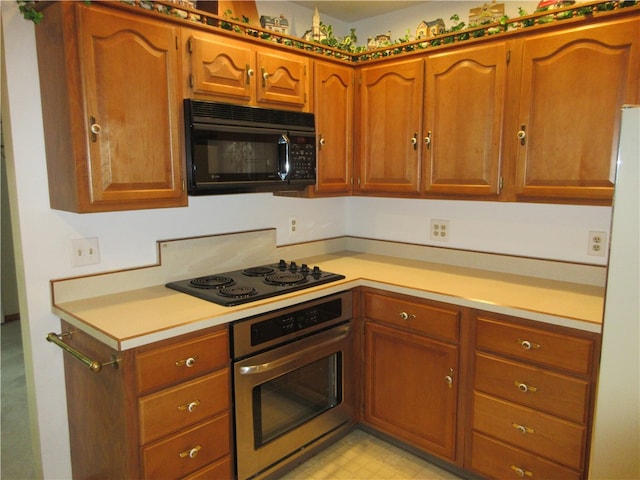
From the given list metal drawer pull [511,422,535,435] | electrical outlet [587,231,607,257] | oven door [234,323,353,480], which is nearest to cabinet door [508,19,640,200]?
electrical outlet [587,231,607,257]

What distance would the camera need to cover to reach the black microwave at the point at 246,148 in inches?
75.2

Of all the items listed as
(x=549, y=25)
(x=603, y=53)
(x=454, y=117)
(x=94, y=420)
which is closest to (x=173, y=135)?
(x=94, y=420)

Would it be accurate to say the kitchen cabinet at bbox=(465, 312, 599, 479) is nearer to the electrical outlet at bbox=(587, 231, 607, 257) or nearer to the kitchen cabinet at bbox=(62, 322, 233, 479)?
the electrical outlet at bbox=(587, 231, 607, 257)

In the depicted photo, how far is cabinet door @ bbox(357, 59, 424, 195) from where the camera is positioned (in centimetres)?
238

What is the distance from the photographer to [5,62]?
1.70 meters

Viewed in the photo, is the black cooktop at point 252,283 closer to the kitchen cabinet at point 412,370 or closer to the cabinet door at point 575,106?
the kitchen cabinet at point 412,370

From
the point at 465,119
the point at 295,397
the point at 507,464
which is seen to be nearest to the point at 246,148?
the point at 465,119

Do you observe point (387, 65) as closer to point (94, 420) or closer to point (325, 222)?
point (325, 222)

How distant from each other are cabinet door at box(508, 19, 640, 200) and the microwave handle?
106 cm

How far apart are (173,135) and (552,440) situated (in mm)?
1960

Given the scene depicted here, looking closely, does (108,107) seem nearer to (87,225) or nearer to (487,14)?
(87,225)

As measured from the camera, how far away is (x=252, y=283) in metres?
2.15

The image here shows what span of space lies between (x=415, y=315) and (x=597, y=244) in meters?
0.93

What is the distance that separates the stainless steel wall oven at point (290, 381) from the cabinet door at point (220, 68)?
100cm
